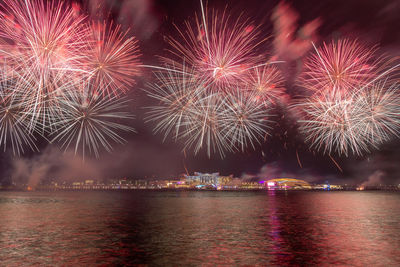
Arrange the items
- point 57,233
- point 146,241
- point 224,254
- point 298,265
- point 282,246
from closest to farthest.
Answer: point 298,265 → point 224,254 → point 282,246 → point 146,241 → point 57,233

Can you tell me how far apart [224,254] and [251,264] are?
8.50 ft

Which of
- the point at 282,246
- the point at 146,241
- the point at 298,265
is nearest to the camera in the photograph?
the point at 298,265

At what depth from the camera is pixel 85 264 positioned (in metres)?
18.2

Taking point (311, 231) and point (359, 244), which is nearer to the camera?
point (359, 244)

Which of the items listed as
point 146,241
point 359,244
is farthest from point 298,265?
point 146,241

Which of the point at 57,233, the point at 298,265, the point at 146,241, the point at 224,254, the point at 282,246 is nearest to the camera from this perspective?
the point at 298,265

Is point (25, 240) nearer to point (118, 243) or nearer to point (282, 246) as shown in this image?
point (118, 243)

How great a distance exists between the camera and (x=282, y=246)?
23.6m

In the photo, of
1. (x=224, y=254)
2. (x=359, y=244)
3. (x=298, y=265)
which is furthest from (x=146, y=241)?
(x=359, y=244)

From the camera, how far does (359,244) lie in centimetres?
2448

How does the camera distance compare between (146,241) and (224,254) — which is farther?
(146,241)

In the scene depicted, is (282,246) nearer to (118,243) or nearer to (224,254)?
(224,254)

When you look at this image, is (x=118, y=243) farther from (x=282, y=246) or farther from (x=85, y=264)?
(x=282, y=246)

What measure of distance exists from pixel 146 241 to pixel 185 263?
7.82 metres
